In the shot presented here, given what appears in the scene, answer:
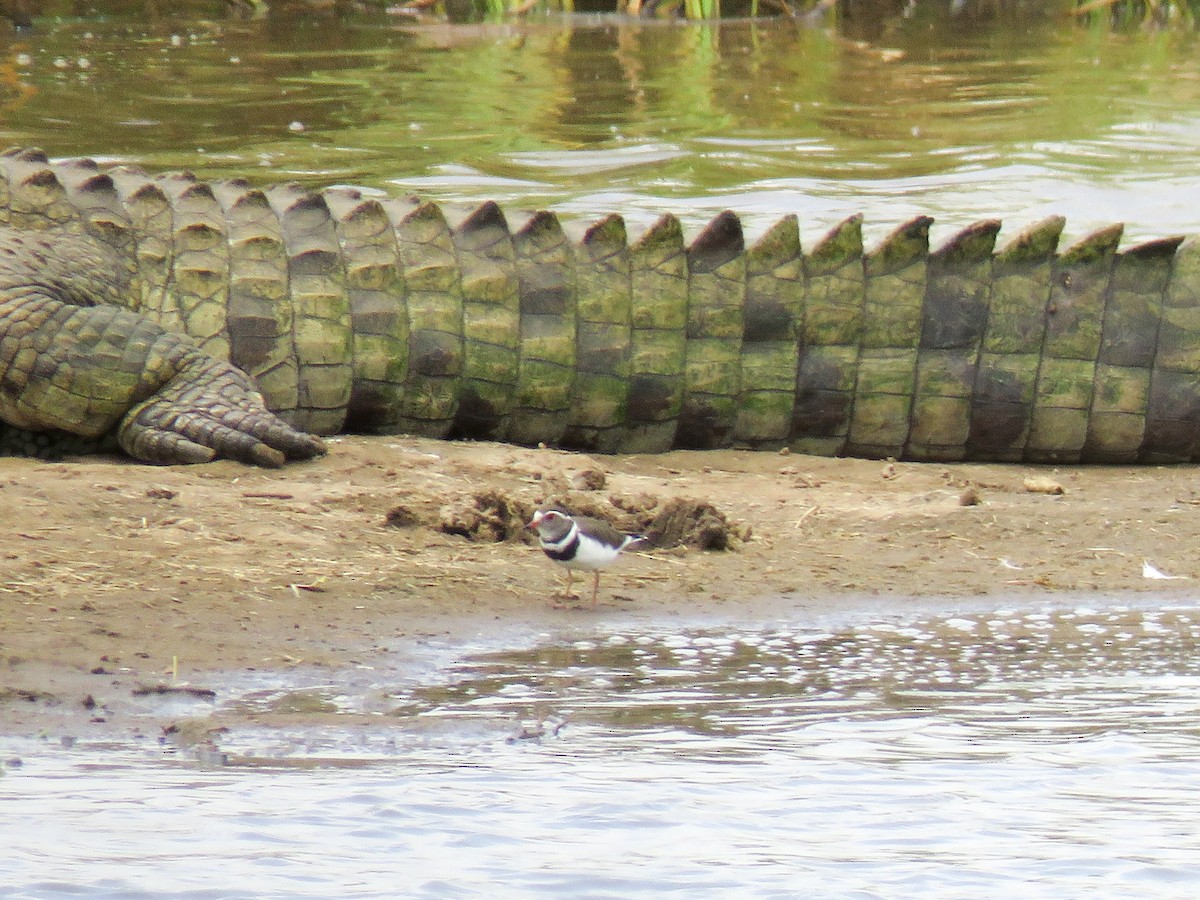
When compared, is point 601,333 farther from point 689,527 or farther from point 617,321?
point 689,527

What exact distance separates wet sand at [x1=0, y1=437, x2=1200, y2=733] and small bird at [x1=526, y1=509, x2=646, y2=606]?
14cm

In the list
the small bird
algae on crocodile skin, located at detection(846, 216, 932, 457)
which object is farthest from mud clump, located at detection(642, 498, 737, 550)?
algae on crocodile skin, located at detection(846, 216, 932, 457)

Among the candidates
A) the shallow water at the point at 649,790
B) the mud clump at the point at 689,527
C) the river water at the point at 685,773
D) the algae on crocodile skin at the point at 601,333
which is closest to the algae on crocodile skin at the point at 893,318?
the algae on crocodile skin at the point at 601,333

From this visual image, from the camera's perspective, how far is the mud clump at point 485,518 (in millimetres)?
5109

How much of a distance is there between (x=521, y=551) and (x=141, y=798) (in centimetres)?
191

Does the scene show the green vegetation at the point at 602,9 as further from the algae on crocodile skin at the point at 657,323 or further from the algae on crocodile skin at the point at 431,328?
the algae on crocodile skin at the point at 657,323

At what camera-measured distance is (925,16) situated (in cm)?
2050

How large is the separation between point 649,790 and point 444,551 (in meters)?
1.63

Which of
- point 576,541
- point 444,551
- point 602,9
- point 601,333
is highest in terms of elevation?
point 602,9

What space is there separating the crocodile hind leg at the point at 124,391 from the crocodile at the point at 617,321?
0.02m

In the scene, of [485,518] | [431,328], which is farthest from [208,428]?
[485,518]

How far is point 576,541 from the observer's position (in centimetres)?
456

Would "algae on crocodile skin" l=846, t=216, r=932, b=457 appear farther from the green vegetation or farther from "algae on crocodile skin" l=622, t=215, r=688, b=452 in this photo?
the green vegetation

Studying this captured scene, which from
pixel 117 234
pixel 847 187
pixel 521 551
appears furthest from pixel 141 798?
pixel 847 187
